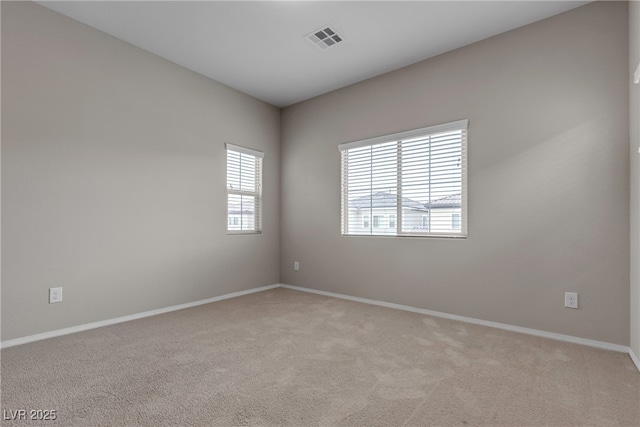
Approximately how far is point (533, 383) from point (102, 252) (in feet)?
11.8

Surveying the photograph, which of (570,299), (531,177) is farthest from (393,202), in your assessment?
(570,299)

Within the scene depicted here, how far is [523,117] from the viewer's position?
2807 millimetres

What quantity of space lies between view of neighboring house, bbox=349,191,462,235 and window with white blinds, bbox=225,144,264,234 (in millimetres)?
1416

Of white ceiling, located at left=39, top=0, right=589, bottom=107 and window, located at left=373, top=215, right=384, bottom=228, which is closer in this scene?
white ceiling, located at left=39, top=0, right=589, bottom=107

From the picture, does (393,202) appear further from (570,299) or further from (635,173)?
(635,173)

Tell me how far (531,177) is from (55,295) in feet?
14.1

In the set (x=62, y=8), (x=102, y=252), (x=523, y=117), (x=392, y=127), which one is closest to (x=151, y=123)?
(x=62, y=8)

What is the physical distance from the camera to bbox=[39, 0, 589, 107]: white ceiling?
259 centimetres

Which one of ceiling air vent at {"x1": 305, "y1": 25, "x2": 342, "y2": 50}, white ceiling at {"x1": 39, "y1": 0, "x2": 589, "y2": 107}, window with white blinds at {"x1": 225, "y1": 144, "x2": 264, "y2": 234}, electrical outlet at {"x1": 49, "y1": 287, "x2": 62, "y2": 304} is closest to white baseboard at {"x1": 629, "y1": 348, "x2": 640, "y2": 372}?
white ceiling at {"x1": 39, "y1": 0, "x2": 589, "y2": 107}

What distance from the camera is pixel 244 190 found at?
14.2 ft

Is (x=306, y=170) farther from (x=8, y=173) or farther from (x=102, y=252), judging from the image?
(x=8, y=173)

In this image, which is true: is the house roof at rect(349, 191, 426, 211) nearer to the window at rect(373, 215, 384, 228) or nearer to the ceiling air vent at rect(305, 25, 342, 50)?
the window at rect(373, 215, 384, 228)

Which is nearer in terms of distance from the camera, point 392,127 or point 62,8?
point 62,8

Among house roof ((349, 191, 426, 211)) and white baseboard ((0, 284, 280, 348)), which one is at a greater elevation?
house roof ((349, 191, 426, 211))
